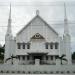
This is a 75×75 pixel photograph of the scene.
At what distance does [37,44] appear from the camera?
39750 millimetres

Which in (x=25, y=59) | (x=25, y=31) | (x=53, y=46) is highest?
(x=25, y=31)

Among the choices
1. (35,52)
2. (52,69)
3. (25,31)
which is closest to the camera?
(52,69)

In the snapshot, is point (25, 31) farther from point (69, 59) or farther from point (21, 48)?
point (69, 59)

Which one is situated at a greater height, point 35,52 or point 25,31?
point 25,31

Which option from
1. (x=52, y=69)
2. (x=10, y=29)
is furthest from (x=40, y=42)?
(x=52, y=69)

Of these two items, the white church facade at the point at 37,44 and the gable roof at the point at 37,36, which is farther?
the gable roof at the point at 37,36

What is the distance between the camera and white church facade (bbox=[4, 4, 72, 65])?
39562mm

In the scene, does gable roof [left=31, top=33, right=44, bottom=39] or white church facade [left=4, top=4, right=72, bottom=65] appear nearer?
white church facade [left=4, top=4, right=72, bottom=65]

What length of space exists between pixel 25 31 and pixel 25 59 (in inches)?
234

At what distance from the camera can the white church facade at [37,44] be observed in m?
39.6

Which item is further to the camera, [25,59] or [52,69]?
[25,59]

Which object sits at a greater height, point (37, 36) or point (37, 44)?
point (37, 36)

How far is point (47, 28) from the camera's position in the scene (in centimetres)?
4069

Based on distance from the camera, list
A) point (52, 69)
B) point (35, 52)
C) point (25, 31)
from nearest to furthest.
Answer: point (52, 69) < point (35, 52) < point (25, 31)
